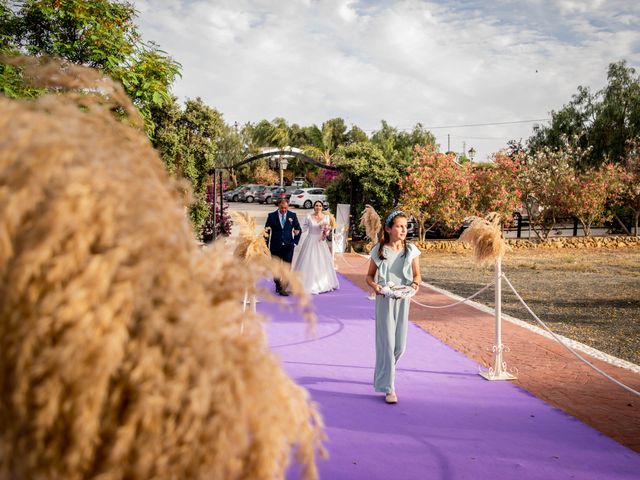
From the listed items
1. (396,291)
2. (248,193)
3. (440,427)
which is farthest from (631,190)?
(248,193)

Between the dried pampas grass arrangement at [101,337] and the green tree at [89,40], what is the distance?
589cm

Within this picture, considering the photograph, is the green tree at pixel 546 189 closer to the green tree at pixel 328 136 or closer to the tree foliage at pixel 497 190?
the tree foliage at pixel 497 190

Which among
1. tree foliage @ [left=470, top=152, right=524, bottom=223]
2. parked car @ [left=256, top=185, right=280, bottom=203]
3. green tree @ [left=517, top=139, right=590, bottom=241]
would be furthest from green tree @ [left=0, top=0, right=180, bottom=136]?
parked car @ [left=256, top=185, right=280, bottom=203]

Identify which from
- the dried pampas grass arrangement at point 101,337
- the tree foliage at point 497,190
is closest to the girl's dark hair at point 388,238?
the dried pampas grass arrangement at point 101,337

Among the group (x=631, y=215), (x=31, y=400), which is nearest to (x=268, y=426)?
(x=31, y=400)

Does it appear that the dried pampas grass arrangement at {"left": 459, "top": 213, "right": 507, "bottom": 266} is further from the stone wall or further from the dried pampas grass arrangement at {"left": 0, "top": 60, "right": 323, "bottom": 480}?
the stone wall

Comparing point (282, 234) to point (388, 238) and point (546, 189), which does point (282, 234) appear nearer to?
point (388, 238)

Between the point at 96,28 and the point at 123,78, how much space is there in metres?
0.91

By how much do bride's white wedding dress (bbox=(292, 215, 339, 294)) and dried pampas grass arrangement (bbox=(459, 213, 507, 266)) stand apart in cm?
529

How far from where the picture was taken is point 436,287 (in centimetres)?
1312

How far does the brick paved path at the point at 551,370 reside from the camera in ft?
16.4

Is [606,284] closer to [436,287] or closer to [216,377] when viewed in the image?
[436,287]

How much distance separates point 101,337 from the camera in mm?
964

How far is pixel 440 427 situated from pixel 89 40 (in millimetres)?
6340
